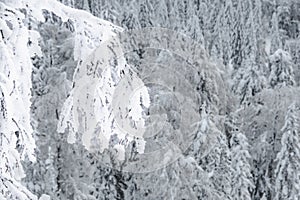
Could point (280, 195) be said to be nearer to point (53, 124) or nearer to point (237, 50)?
point (53, 124)

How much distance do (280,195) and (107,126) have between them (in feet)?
66.3

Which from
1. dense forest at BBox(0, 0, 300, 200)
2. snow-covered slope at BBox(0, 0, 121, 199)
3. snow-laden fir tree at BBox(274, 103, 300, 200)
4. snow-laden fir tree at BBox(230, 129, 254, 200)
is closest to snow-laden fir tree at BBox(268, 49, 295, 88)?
dense forest at BBox(0, 0, 300, 200)

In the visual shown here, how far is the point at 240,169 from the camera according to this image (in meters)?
23.0

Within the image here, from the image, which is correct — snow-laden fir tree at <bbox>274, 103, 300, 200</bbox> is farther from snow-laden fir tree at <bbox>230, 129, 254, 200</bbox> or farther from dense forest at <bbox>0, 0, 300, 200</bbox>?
snow-laden fir tree at <bbox>230, 129, 254, 200</bbox>

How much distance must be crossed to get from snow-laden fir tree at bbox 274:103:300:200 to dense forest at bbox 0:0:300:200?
44 millimetres

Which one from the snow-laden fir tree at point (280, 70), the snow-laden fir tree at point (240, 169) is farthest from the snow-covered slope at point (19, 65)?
the snow-laden fir tree at point (280, 70)

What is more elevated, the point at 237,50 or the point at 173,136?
the point at 237,50

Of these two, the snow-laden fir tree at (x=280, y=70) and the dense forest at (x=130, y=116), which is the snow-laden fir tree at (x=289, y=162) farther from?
the snow-laden fir tree at (x=280, y=70)

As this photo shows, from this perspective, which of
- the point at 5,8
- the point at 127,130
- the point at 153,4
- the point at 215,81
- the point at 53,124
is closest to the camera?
the point at 5,8

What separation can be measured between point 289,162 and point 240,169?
198 cm

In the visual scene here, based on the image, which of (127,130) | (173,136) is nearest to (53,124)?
(127,130)

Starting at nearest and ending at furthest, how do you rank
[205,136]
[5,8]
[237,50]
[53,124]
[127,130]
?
1. [5,8]
2. [127,130]
3. [53,124]
4. [205,136]
5. [237,50]

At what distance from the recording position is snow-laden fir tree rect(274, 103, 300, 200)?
2312 centimetres

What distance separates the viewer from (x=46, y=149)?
12.1 meters
